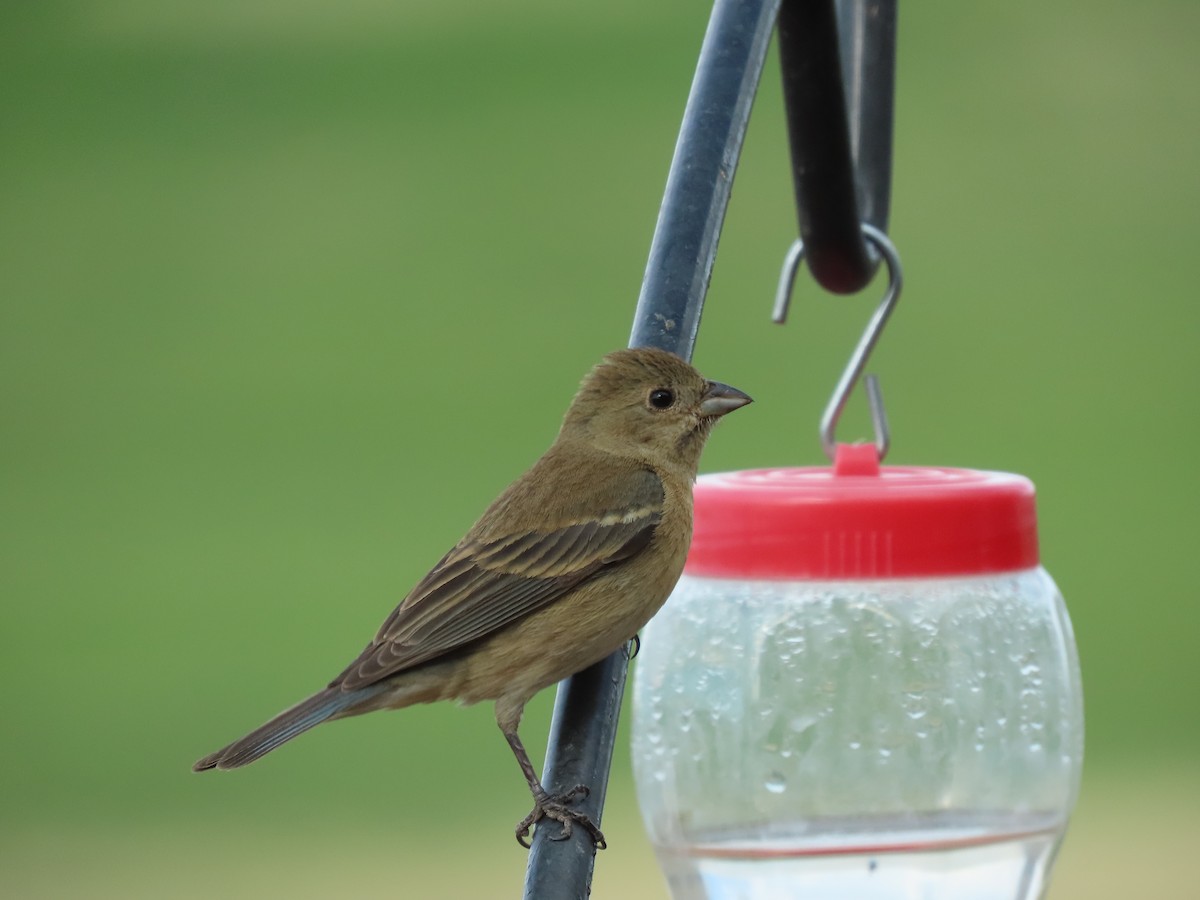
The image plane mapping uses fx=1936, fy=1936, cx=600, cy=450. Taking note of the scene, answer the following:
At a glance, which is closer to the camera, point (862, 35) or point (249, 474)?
point (862, 35)

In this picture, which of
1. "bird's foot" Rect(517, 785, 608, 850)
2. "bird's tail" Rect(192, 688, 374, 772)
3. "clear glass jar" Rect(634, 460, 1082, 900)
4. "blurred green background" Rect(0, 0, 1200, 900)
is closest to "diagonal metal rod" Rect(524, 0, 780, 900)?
"bird's foot" Rect(517, 785, 608, 850)

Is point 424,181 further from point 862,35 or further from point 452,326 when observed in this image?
point 862,35

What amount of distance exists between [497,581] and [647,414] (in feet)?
1.74

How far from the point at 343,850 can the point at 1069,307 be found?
674 cm

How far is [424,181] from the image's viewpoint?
16.9 metres

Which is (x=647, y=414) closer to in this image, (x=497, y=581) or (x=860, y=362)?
(x=497, y=581)

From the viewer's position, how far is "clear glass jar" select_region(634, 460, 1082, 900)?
3.40m

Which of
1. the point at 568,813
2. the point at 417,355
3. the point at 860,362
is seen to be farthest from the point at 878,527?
the point at 417,355

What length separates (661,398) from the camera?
3947mm

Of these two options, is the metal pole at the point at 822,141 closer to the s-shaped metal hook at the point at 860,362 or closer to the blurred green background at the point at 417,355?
the s-shaped metal hook at the point at 860,362

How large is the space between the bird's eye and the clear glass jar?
16.8 inches

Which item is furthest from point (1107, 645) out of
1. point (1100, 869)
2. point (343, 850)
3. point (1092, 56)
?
point (1092, 56)

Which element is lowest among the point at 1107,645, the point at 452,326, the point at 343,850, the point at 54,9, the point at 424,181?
the point at 343,850

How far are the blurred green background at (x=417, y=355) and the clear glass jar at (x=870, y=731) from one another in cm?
486
